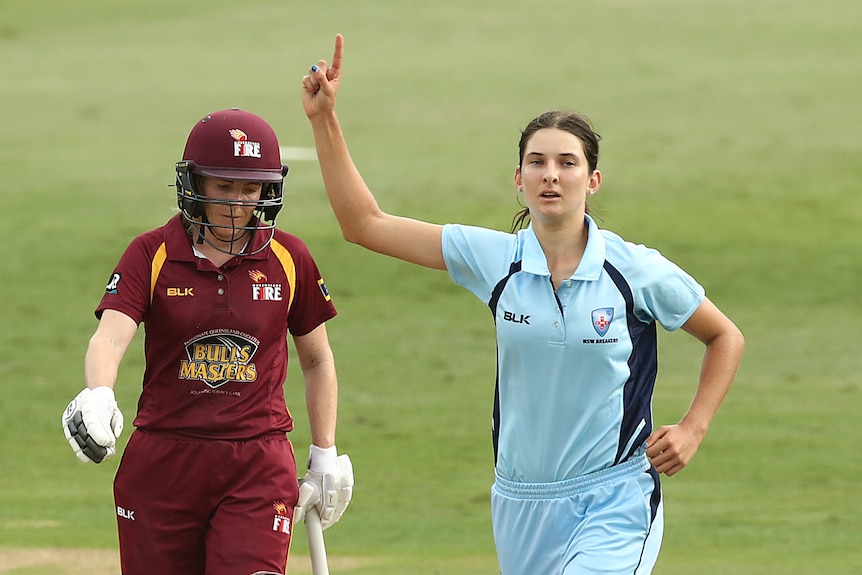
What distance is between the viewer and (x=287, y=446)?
18.8ft

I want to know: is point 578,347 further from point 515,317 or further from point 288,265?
point 288,265

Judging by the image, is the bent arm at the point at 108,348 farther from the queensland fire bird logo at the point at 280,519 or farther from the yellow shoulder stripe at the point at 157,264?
the queensland fire bird logo at the point at 280,519

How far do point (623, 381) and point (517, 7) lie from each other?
33.3 meters

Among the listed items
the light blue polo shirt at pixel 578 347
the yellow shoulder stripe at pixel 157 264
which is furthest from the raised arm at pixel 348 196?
the yellow shoulder stripe at pixel 157 264

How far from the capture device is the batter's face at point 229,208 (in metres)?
5.60

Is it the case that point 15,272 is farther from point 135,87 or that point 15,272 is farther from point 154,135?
point 135,87

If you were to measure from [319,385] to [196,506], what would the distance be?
623 millimetres

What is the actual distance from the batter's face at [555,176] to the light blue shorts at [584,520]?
2.67ft

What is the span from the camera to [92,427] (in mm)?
5031

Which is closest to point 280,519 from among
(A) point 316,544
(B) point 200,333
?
(A) point 316,544

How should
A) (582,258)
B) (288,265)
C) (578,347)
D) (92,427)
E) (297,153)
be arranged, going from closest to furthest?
(92,427), (578,347), (582,258), (288,265), (297,153)

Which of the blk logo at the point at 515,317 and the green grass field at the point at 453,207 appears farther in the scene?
Result: the green grass field at the point at 453,207

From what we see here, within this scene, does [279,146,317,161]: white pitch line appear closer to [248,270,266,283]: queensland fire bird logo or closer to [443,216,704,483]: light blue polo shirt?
[248,270,266,283]: queensland fire bird logo

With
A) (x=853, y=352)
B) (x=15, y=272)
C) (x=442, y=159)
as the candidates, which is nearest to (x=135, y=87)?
(x=442, y=159)
